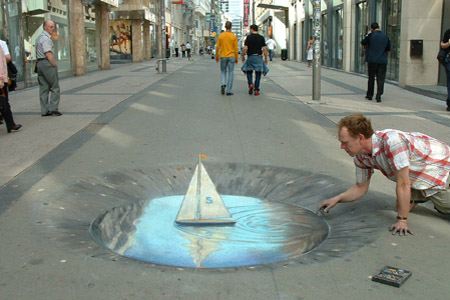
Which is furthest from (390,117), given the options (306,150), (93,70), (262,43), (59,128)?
(93,70)

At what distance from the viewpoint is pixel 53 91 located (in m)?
10.7

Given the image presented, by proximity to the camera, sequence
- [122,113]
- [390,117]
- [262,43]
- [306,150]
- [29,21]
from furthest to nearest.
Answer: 1. [29,21]
2. [262,43]
3. [122,113]
4. [390,117]
5. [306,150]

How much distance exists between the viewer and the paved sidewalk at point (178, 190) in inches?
130

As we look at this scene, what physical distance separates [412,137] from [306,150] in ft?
10.1

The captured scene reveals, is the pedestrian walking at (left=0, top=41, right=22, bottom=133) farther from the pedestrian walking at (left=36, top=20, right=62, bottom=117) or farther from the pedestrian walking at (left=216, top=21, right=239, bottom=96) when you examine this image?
the pedestrian walking at (left=216, top=21, right=239, bottom=96)

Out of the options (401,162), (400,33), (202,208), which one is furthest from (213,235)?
(400,33)

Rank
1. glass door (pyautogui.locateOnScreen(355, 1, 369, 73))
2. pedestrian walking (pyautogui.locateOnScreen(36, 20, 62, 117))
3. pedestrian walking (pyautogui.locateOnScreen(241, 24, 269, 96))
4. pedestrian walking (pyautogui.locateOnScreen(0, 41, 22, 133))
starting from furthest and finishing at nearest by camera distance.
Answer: glass door (pyautogui.locateOnScreen(355, 1, 369, 73)) < pedestrian walking (pyautogui.locateOnScreen(241, 24, 269, 96)) < pedestrian walking (pyautogui.locateOnScreen(36, 20, 62, 117)) < pedestrian walking (pyautogui.locateOnScreen(0, 41, 22, 133))

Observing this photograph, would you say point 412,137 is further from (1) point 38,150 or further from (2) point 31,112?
(2) point 31,112

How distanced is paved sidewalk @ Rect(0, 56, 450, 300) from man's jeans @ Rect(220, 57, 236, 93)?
Result: 61.5 inches

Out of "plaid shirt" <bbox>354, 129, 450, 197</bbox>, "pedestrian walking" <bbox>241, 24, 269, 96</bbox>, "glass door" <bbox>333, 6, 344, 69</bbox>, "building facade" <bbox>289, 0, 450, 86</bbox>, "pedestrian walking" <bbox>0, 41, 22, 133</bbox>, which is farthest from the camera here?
"glass door" <bbox>333, 6, 344, 69</bbox>

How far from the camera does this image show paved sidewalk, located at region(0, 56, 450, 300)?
3307 mm

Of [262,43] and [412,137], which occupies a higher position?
[262,43]

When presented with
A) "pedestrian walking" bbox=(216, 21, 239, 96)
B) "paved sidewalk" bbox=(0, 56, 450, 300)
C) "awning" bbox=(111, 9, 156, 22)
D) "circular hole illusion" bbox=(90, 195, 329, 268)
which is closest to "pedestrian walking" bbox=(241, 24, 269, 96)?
"pedestrian walking" bbox=(216, 21, 239, 96)

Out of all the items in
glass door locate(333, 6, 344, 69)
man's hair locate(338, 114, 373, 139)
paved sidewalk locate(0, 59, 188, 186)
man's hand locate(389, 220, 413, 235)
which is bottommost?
man's hand locate(389, 220, 413, 235)
